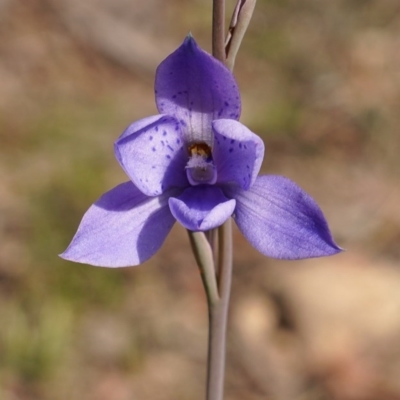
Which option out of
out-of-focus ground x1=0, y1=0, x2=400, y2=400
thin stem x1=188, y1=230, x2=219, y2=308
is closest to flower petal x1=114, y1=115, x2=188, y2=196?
thin stem x1=188, y1=230, x2=219, y2=308

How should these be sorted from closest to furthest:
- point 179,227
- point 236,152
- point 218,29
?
point 218,29 < point 236,152 < point 179,227

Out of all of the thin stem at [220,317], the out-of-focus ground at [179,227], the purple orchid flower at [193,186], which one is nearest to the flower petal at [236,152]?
the purple orchid flower at [193,186]

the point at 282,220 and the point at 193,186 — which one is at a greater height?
the point at 193,186

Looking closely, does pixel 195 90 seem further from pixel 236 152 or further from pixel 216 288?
pixel 216 288

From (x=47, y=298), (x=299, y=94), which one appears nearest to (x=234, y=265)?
(x=47, y=298)

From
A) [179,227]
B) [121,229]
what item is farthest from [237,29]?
[179,227]
